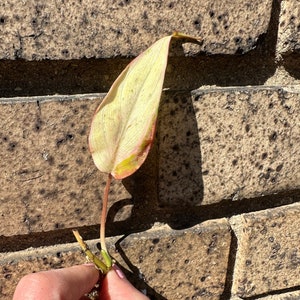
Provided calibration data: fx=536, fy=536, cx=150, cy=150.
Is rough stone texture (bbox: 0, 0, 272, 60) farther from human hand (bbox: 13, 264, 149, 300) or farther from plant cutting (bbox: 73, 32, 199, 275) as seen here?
human hand (bbox: 13, 264, 149, 300)

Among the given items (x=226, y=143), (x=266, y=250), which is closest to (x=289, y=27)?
(x=226, y=143)

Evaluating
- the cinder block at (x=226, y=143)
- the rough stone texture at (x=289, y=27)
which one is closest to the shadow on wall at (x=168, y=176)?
the cinder block at (x=226, y=143)

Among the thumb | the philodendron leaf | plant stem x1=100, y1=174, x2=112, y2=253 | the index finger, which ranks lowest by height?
the thumb

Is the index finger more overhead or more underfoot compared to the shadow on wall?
more underfoot

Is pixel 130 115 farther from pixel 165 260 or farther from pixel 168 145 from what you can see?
pixel 165 260

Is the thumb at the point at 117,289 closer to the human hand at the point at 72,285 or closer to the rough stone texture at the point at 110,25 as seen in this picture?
the human hand at the point at 72,285

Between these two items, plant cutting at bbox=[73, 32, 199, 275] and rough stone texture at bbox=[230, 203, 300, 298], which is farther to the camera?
rough stone texture at bbox=[230, 203, 300, 298]

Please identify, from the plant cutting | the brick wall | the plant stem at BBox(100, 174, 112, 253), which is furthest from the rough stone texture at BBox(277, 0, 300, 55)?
the plant stem at BBox(100, 174, 112, 253)
